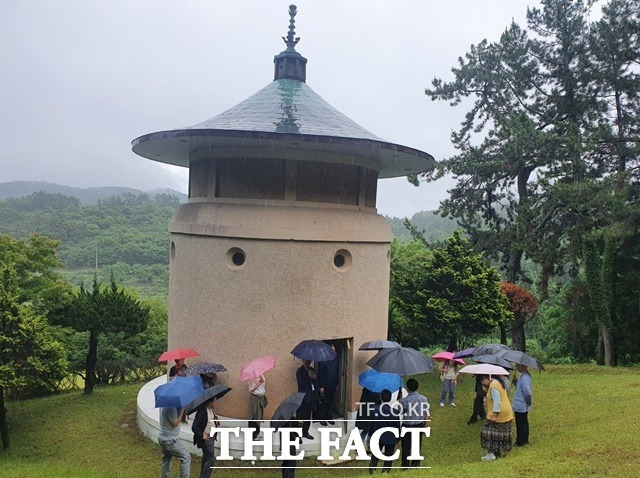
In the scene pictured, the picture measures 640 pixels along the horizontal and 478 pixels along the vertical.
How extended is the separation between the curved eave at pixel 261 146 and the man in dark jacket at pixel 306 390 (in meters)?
4.11

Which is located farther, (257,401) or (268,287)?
(268,287)

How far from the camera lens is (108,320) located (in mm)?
15406

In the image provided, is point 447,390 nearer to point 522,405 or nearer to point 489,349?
point 489,349

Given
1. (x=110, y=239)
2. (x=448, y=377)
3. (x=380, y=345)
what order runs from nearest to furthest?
(x=380, y=345), (x=448, y=377), (x=110, y=239)

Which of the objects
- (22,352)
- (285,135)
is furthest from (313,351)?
(22,352)

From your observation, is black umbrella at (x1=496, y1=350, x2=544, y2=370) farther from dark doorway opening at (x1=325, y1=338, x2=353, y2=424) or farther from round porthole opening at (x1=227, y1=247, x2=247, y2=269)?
round porthole opening at (x1=227, y1=247, x2=247, y2=269)

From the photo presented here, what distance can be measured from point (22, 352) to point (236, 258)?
4.68 m

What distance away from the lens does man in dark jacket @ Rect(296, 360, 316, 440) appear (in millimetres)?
9914

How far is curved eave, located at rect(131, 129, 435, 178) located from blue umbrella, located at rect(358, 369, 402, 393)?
4.11m

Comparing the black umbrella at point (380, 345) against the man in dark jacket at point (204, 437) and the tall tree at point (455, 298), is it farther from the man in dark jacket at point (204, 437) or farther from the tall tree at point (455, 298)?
the tall tree at point (455, 298)

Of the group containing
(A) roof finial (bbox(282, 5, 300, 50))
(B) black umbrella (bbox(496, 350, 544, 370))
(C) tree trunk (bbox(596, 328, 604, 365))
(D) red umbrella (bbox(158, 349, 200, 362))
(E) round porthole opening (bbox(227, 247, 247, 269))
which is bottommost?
(C) tree trunk (bbox(596, 328, 604, 365))

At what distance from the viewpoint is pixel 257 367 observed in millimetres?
9516

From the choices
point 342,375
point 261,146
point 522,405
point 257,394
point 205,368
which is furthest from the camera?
point 342,375

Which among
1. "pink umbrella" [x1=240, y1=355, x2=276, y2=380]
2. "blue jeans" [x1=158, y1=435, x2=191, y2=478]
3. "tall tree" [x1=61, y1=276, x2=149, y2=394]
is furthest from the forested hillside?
"blue jeans" [x1=158, y1=435, x2=191, y2=478]
